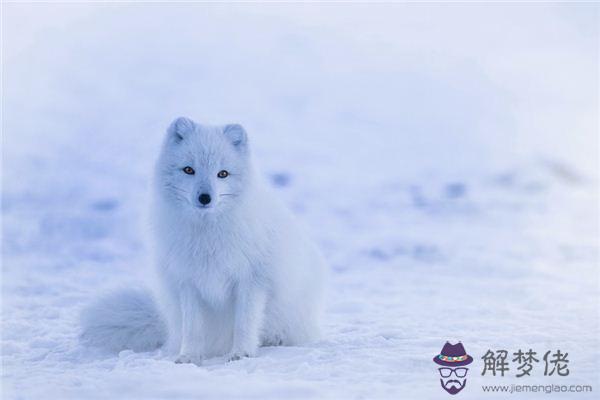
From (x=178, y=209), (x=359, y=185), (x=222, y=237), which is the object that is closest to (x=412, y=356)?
(x=222, y=237)

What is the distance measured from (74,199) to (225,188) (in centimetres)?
827

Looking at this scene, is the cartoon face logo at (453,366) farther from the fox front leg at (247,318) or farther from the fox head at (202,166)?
the fox head at (202,166)

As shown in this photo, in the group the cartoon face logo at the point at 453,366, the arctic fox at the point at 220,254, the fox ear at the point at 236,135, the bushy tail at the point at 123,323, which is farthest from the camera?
the bushy tail at the point at 123,323

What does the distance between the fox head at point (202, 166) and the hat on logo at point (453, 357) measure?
1339mm

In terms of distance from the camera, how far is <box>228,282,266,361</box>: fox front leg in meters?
3.61

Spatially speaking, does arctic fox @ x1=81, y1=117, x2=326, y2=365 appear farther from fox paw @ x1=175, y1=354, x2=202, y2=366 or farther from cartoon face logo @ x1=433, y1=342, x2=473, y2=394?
cartoon face logo @ x1=433, y1=342, x2=473, y2=394

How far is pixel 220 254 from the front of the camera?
3.57 metres

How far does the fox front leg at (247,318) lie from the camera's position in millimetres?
3609

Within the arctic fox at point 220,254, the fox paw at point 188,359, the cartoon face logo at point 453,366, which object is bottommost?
the fox paw at point 188,359

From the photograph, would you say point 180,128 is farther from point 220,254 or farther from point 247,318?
point 247,318

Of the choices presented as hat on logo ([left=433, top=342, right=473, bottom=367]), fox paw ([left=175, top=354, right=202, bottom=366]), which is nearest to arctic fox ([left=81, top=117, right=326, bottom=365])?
fox paw ([left=175, top=354, right=202, bottom=366])

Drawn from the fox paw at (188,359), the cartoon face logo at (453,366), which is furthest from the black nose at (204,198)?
the cartoon face logo at (453,366)

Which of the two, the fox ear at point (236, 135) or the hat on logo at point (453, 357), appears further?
the fox ear at point (236, 135)

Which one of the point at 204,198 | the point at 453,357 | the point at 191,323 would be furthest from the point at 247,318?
the point at 453,357
